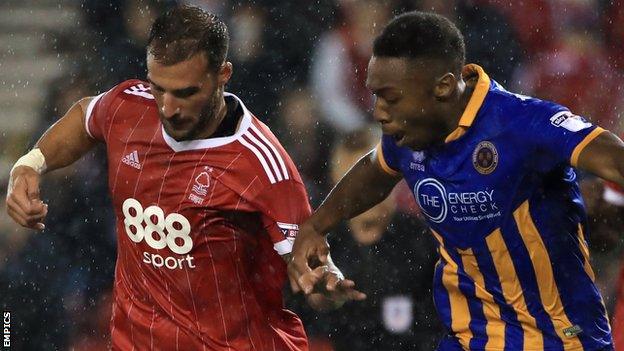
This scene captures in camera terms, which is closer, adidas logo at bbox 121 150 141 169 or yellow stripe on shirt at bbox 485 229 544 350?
yellow stripe on shirt at bbox 485 229 544 350

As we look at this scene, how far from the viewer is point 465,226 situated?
3.80 metres

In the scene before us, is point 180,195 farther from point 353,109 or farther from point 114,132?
point 353,109

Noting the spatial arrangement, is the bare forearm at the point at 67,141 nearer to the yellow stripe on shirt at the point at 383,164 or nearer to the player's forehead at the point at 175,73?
the player's forehead at the point at 175,73

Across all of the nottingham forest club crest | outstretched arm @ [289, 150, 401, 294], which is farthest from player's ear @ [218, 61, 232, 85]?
the nottingham forest club crest

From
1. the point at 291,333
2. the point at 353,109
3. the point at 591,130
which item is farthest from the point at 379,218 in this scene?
the point at 591,130

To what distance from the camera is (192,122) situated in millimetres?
4137

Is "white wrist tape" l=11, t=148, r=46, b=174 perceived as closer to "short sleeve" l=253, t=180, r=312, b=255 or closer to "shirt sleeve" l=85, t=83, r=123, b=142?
"shirt sleeve" l=85, t=83, r=123, b=142

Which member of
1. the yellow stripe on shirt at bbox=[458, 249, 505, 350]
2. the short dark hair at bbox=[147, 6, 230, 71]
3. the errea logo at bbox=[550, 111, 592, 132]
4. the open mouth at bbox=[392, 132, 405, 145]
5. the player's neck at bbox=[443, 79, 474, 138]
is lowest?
the yellow stripe on shirt at bbox=[458, 249, 505, 350]

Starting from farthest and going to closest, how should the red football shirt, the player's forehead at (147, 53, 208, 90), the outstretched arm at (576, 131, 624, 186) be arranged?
the red football shirt → the player's forehead at (147, 53, 208, 90) → the outstretched arm at (576, 131, 624, 186)

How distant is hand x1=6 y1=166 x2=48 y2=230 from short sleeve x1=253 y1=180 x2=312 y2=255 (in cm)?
71

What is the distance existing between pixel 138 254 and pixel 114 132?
446 millimetres

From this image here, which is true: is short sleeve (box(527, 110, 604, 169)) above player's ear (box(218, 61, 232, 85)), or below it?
above

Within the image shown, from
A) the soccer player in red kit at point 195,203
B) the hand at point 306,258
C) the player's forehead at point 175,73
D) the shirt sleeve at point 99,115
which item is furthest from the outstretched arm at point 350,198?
the shirt sleeve at point 99,115

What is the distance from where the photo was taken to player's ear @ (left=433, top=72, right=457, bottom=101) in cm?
375
